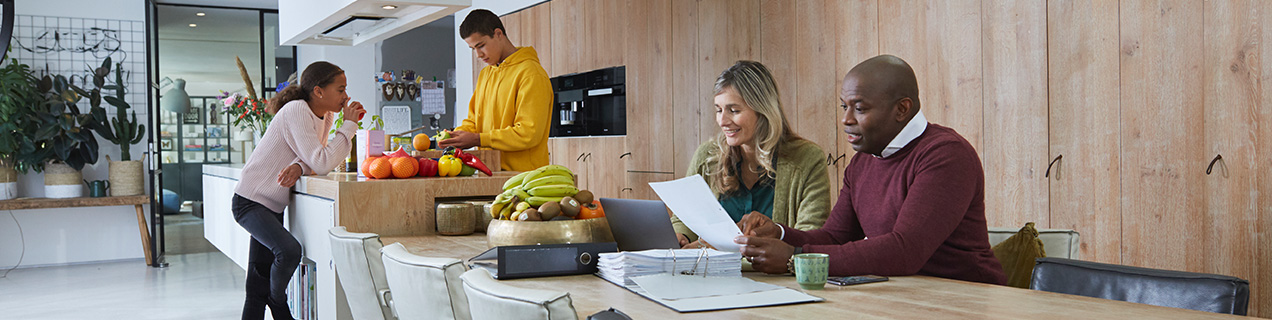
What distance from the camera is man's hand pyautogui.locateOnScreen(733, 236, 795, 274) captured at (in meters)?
1.64

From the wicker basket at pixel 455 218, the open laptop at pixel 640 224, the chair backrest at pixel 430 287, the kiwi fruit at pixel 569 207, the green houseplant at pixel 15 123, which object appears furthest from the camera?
the green houseplant at pixel 15 123

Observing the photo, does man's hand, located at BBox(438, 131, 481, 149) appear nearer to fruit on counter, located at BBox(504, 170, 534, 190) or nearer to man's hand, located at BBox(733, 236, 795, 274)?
fruit on counter, located at BBox(504, 170, 534, 190)

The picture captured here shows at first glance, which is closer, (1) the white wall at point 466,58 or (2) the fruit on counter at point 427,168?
(2) the fruit on counter at point 427,168

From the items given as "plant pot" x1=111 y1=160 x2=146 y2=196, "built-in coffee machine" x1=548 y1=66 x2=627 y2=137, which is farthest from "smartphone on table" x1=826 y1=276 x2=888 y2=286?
"plant pot" x1=111 y1=160 x2=146 y2=196

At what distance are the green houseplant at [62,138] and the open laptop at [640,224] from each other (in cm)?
626

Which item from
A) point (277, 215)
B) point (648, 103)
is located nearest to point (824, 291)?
point (277, 215)

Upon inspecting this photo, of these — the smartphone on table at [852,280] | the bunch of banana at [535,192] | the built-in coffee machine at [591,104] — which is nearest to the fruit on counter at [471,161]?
the bunch of banana at [535,192]

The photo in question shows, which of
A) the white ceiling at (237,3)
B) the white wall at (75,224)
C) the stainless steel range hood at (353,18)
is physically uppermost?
the white ceiling at (237,3)

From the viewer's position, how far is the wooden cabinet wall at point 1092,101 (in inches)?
105

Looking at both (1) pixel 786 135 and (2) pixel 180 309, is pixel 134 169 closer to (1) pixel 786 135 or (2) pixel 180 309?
(2) pixel 180 309

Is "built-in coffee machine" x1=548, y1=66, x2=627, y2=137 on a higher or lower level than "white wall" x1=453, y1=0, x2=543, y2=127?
lower

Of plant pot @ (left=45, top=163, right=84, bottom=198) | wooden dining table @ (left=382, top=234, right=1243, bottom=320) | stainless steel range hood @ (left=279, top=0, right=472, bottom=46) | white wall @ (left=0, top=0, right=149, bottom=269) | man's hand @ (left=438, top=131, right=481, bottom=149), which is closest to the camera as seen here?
wooden dining table @ (left=382, top=234, right=1243, bottom=320)

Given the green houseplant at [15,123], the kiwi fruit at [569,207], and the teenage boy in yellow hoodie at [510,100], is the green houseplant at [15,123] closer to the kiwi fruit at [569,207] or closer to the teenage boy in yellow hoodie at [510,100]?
the teenage boy in yellow hoodie at [510,100]

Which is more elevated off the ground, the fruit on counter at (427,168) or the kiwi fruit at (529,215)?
the fruit on counter at (427,168)
